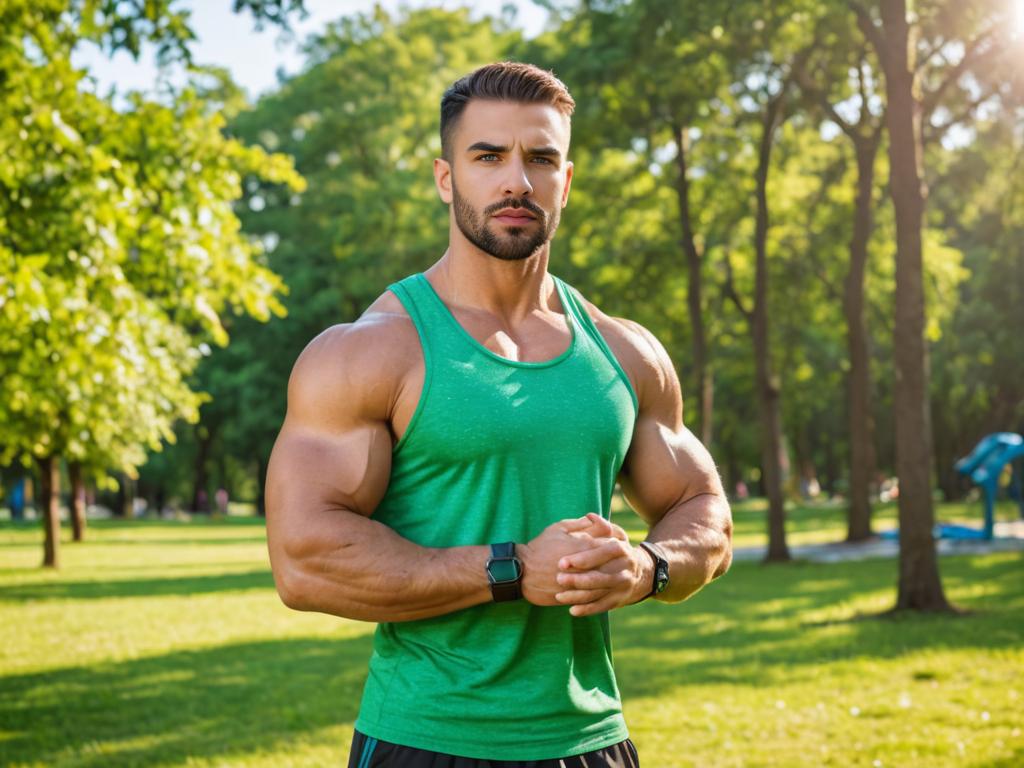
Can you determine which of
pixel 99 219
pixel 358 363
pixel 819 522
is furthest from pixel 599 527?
pixel 819 522

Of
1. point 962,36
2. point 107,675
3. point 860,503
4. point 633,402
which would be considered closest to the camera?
point 633,402

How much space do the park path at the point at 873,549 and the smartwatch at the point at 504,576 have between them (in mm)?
21895

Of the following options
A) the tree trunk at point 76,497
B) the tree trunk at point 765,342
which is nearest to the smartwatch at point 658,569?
the tree trunk at point 765,342

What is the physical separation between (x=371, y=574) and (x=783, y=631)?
12.5m

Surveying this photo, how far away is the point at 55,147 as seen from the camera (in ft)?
32.0

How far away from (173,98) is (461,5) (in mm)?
34649

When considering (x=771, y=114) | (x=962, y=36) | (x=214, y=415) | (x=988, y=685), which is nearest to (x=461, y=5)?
(x=214, y=415)

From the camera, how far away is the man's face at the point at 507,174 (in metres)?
3.06

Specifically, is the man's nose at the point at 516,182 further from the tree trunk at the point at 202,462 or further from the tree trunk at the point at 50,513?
the tree trunk at the point at 202,462

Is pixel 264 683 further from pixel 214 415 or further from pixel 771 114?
pixel 214 415

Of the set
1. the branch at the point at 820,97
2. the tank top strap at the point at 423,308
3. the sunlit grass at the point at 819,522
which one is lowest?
the sunlit grass at the point at 819,522

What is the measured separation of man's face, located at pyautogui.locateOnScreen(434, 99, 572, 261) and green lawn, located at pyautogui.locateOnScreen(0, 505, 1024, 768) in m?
5.95

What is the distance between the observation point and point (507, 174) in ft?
9.99

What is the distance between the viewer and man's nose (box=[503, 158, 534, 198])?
119 inches
